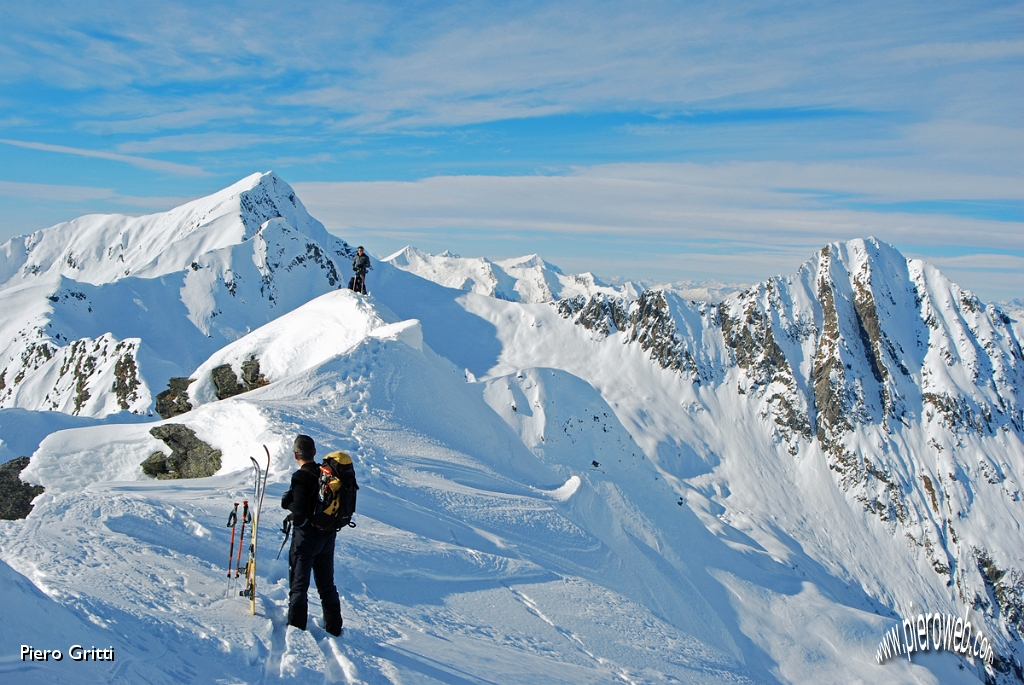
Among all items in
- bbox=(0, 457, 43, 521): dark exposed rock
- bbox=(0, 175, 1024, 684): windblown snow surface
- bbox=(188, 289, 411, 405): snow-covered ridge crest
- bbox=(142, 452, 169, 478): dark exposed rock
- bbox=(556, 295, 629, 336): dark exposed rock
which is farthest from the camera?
bbox=(556, 295, 629, 336): dark exposed rock

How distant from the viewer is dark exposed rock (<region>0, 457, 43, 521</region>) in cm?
1670

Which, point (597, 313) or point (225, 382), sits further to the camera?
point (597, 313)

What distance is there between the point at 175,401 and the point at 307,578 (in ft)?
76.3

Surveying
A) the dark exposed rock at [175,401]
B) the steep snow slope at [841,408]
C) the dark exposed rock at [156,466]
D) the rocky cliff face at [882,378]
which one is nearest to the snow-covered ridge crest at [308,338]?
the dark exposed rock at [175,401]

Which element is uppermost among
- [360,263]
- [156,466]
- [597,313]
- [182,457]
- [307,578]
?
[597,313]

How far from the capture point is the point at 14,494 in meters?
17.2

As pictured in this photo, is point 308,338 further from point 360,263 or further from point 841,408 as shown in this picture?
point 841,408

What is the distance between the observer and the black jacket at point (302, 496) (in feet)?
25.5

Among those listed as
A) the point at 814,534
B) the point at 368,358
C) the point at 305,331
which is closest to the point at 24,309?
the point at 305,331

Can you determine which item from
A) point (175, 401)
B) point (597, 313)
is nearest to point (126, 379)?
point (175, 401)

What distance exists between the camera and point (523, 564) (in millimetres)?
14562

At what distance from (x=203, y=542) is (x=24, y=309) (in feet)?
279

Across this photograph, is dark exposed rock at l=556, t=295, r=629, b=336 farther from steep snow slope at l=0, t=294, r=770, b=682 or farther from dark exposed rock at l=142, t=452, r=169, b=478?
dark exposed rock at l=142, t=452, r=169, b=478

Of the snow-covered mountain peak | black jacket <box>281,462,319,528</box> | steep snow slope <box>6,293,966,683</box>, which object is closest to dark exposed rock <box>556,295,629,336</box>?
the snow-covered mountain peak
